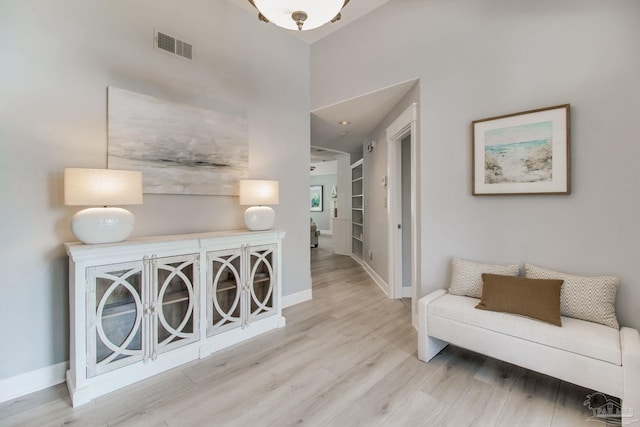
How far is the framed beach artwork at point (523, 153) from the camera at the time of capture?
192 cm

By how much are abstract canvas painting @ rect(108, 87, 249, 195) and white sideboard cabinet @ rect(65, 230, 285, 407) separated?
1.94 feet

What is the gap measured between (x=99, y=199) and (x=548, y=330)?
289cm

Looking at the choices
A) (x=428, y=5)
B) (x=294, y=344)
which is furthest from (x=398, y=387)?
(x=428, y=5)

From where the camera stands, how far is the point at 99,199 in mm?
1733

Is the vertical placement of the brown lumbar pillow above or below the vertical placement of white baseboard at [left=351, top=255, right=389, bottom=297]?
above

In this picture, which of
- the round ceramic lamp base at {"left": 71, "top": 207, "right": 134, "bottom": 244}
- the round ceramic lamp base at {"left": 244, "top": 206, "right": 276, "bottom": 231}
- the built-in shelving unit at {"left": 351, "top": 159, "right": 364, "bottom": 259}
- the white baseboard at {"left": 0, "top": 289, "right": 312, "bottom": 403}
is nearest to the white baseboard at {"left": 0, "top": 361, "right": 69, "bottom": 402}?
the white baseboard at {"left": 0, "top": 289, "right": 312, "bottom": 403}

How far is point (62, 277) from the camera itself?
6.31 feet

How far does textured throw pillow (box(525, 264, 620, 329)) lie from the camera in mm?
1695

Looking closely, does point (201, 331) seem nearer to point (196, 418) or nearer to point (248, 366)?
point (248, 366)

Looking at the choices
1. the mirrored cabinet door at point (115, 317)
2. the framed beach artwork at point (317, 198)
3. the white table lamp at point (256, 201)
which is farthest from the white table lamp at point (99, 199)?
the framed beach artwork at point (317, 198)

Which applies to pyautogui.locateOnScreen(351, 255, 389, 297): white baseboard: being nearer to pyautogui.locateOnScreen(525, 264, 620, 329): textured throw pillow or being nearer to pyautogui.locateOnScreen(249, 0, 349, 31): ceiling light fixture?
pyautogui.locateOnScreen(525, 264, 620, 329): textured throw pillow

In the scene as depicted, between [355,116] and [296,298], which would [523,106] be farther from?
[296,298]

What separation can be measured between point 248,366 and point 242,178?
1733 mm

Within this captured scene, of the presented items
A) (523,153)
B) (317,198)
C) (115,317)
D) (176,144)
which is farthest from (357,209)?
(317,198)
